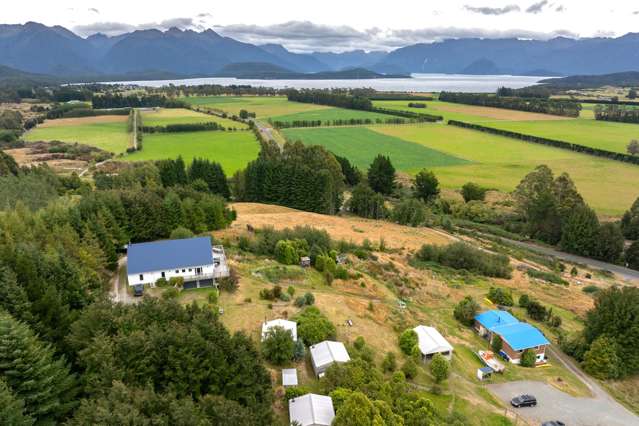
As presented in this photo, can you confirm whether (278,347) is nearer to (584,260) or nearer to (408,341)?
(408,341)

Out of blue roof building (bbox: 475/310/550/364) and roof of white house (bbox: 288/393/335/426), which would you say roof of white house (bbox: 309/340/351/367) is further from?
blue roof building (bbox: 475/310/550/364)

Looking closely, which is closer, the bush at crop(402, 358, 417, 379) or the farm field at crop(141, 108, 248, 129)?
the bush at crop(402, 358, 417, 379)

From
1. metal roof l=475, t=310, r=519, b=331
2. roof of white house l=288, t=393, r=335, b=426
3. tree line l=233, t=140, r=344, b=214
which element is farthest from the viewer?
tree line l=233, t=140, r=344, b=214

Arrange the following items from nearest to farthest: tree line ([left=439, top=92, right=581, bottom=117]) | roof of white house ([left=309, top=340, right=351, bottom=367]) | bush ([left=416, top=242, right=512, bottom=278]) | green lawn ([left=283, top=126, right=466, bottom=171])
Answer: roof of white house ([left=309, top=340, right=351, bottom=367])
bush ([left=416, top=242, right=512, bottom=278])
green lawn ([left=283, top=126, right=466, bottom=171])
tree line ([left=439, top=92, right=581, bottom=117])

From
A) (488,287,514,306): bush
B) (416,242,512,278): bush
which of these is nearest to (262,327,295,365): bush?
(488,287,514,306): bush

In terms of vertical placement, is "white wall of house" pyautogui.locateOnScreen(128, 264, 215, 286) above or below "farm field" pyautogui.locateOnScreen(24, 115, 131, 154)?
below

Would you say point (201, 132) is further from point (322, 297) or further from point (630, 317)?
point (630, 317)

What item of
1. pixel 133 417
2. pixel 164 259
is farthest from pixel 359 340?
pixel 164 259
